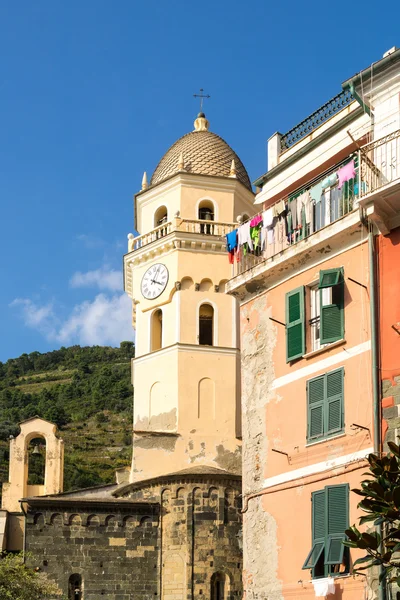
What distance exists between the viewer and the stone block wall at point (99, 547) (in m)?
36.0

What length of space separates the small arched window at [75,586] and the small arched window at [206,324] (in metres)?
8.96

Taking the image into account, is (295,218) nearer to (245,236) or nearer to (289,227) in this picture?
(289,227)

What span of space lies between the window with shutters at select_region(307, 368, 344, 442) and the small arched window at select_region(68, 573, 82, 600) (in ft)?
Result: 56.9

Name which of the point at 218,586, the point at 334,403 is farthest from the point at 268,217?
the point at 218,586

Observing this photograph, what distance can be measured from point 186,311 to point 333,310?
19.1 metres

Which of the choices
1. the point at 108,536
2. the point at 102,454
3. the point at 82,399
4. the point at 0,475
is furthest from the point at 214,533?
the point at 82,399

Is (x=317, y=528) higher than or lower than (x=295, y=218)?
lower

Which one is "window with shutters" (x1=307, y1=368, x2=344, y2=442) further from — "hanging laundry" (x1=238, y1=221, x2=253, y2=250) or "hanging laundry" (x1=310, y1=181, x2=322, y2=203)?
"hanging laundry" (x1=238, y1=221, x2=253, y2=250)

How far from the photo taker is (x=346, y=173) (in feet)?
70.2

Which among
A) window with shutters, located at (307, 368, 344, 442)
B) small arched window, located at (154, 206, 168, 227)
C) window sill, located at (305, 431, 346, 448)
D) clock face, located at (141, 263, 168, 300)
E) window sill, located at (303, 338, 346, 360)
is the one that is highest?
small arched window, located at (154, 206, 168, 227)

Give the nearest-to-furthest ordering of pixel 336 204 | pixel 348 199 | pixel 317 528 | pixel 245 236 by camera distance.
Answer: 1. pixel 317 528
2. pixel 348 199
3. pixel 336 204
4. pixel 245 236

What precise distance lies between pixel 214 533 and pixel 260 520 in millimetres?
14664

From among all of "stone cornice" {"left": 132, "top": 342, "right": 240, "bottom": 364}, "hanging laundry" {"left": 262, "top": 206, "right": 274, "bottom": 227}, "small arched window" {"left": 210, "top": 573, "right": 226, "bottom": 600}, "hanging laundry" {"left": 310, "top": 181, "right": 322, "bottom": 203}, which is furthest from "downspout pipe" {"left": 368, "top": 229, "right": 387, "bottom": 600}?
"stone cornice" {"left": 132, "top": 342, "right": 240, "bottom": 364}

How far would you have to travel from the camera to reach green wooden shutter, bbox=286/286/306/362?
2175 cm
